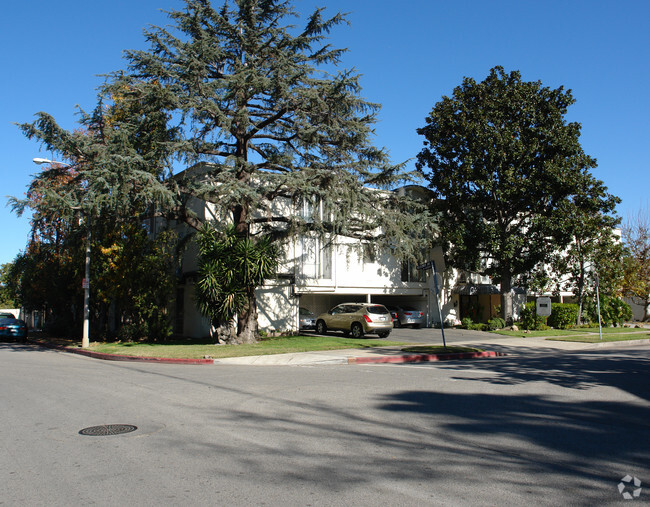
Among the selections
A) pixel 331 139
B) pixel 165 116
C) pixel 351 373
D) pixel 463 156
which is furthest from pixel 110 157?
pixel 463 156

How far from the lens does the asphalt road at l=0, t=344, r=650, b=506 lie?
4.87 m

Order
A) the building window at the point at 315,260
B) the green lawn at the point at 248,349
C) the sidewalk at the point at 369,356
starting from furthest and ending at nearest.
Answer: the building window at the point at 315,260 → the green lawn at the point at 248,349 → the sidewalk at the point at 369,356

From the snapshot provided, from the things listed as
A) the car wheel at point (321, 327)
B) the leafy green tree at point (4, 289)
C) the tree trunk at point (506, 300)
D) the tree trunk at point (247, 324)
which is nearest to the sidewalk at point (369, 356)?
the tree trunk at point (247, 324)

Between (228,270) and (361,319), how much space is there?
22.7 feet

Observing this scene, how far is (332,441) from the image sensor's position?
6.61m

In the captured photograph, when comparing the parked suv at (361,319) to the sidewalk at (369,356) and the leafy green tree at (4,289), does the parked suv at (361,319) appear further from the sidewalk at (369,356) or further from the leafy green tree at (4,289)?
the leafy green tree at (4,289)

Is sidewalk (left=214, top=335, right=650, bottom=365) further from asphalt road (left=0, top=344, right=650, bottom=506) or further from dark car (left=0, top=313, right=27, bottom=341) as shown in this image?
dark car (left=0, top=313, right=27, bottom=341)

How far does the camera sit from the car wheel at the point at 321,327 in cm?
2679

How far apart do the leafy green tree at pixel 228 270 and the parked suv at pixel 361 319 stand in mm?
5200

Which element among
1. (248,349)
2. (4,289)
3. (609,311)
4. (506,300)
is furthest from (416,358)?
(4,289)

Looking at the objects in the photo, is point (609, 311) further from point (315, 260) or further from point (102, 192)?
point (102, 192)

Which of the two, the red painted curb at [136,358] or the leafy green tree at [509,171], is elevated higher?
the leafy green tree at [509,171]

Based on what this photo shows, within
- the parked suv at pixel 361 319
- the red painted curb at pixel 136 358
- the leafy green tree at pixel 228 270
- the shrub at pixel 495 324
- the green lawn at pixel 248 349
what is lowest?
the red painted curb at pixel 136 358

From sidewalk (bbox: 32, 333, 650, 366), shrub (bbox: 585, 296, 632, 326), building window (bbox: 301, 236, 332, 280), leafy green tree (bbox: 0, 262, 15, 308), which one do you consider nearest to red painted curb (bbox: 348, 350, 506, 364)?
sidewalk (bbox: 32, 333, 650, 366)
